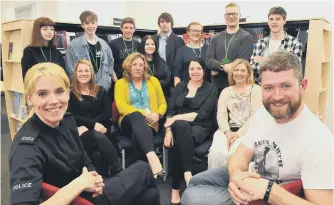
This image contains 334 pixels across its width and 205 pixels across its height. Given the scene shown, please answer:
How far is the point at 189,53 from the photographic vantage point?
3344 mm

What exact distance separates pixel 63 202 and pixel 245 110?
1.94 meters

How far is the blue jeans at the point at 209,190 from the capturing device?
146cm

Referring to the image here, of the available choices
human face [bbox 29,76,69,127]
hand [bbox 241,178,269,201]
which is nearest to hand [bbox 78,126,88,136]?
human face [bbox 29,76,69,127]

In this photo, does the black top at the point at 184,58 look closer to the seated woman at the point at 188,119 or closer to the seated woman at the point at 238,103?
the seated woman at the point at 188,119

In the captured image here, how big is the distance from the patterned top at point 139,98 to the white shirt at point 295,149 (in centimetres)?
162

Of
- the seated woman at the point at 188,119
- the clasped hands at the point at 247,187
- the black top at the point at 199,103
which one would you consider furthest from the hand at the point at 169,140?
the clasped hands at the point at 247,187

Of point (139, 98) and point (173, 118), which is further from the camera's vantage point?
point (139, 98)

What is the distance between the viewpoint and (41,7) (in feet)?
20.7

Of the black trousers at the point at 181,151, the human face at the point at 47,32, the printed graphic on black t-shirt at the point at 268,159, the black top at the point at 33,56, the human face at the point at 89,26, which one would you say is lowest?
the black trousers at the point at 181,151

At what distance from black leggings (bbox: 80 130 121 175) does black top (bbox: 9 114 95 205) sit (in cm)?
89

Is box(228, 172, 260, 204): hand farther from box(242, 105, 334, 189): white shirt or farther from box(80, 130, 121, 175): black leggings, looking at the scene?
box(80, 130, 121, 175): black leggings

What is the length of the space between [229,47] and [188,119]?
953mm

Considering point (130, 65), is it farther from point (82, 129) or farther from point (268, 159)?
point (268, 159)

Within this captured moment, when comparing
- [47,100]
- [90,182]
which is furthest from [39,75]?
[90,182]
